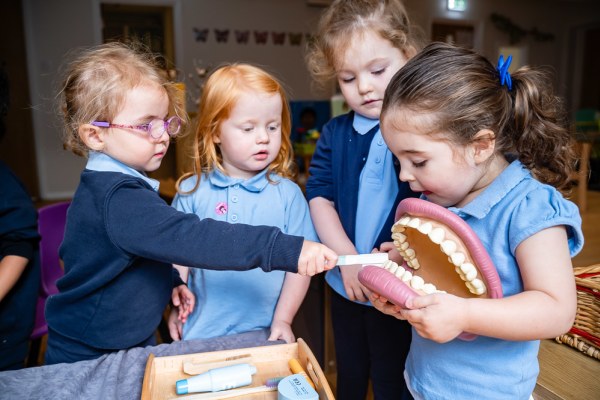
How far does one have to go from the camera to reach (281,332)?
1078 mm

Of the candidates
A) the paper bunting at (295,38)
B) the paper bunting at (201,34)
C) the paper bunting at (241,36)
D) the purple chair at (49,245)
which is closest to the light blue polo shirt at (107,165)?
the purple chair at (49,245)

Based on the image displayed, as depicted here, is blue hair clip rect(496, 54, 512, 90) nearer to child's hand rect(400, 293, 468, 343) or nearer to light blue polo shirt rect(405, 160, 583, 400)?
light blue polo shirt rect(405, 160, 583, 400)

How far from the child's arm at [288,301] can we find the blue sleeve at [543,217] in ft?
1.76

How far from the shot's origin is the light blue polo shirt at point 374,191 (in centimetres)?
114

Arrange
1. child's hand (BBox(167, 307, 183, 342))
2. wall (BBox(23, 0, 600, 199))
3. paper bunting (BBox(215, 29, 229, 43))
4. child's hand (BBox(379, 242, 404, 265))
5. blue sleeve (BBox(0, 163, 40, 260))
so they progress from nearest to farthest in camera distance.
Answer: child's hand (BBox(379, 242, 404, 265)) → child's hand (BBox(167, 307, 183, 342)) → blue sleeve (BBox(0, 163, 40, 260)) → wall (BBox(23, 0, 600, 199)) → paper bunting (BBox(215, 29, 229, 43))

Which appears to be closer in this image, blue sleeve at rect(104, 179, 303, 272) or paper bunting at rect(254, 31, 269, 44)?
blue sleeve at rect(104, 179, 303, 272)

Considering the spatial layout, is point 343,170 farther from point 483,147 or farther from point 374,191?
point 483,147

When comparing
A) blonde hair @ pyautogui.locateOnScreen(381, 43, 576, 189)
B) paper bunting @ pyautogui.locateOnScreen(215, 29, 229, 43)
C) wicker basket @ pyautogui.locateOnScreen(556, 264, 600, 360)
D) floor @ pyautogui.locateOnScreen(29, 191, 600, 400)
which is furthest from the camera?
paper bunting @ pyautogui.locateOnScreen(215, 29, 229, 43)

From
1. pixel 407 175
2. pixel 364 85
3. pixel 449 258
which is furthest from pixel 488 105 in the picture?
pixel 364 85

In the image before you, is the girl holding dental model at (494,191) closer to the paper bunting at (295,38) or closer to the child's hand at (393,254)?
the child's hand at (393,254)

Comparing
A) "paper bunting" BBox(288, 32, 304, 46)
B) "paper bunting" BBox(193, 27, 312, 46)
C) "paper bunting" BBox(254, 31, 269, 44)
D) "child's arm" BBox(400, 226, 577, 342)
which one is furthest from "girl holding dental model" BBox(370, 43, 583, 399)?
"paper bunting" BBox(288, 32, 304, 46)

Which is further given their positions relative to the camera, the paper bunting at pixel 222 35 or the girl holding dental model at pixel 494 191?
the paper bunting at pixel 222 35

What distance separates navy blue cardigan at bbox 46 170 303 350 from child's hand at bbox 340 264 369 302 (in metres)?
0.29

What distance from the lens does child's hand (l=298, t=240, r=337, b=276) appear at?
82 cm
